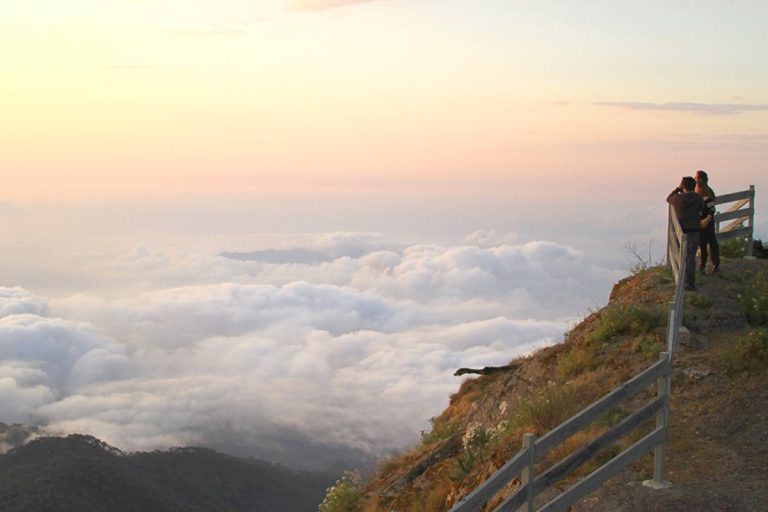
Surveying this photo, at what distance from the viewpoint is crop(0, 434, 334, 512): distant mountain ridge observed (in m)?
140

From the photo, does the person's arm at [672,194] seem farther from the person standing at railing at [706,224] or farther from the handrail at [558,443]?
the handrail at [558,443]

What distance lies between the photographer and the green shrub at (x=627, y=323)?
14.4 metres

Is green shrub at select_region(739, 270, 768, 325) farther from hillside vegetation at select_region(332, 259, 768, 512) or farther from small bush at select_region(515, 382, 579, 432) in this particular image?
small bush at select_region(515, 382, 579, 432)

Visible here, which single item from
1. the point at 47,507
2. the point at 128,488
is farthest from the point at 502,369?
the point at 128,488

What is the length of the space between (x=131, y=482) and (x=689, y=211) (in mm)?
153703

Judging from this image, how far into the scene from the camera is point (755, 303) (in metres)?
14.8

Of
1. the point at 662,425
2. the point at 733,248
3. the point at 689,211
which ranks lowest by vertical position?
the point at 662,425

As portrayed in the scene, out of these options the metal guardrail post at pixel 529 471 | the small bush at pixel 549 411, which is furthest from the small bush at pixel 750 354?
the metal guardrail post at pixel 529 471

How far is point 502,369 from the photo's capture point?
19672 mm

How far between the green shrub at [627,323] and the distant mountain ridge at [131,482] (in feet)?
441

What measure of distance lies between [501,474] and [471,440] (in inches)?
247

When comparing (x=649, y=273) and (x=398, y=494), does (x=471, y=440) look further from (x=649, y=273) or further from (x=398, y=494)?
(x=649, y=273)

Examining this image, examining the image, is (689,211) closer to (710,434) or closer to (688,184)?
(688,184)

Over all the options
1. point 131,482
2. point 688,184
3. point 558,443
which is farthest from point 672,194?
point 131,482
